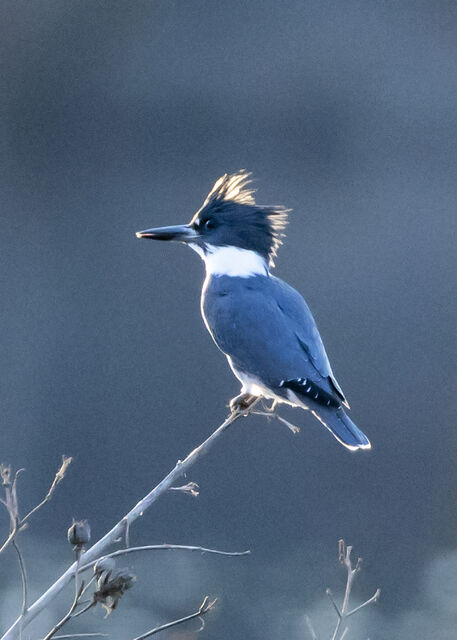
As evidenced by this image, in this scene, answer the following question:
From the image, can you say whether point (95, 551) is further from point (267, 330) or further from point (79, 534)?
point (267, 330)

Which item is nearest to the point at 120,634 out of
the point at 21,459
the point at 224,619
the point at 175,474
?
the point at 224,619

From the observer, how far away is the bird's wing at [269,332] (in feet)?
5.01

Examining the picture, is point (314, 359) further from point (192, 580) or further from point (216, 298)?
point (192, 580)

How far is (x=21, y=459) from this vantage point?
3465 millimetres

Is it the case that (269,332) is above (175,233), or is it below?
below

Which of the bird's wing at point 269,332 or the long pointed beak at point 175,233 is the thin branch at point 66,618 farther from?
the long pointed beak at point 175,233


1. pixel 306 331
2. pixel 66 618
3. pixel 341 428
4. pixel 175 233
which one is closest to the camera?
pixel 66 618

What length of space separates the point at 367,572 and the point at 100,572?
2.37 meters

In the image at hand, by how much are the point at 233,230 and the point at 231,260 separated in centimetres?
6

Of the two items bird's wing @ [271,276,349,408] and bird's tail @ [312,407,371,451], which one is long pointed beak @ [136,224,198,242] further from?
bird's tail @ [312,407,371,451]

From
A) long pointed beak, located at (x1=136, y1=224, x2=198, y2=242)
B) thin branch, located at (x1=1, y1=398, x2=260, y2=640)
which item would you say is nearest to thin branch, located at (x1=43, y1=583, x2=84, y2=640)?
thin branch, located at (x1=1, y1=398, x2=260, y2=640)

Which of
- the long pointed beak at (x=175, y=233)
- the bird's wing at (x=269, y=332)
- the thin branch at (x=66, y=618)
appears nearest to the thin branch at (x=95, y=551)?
the thin branch at (x=66, y=618)

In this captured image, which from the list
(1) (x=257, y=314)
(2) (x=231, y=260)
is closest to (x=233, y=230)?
(2) (x=231, y=260)

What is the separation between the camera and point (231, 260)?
1798 mm
